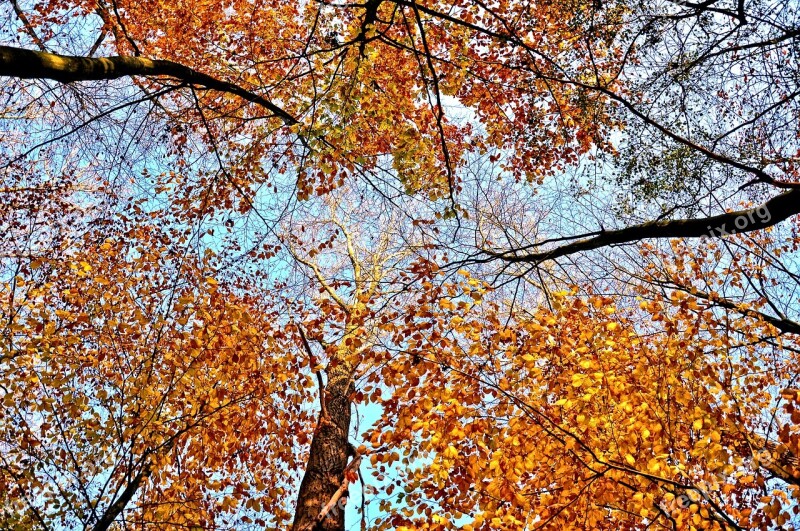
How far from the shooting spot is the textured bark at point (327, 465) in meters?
7.18

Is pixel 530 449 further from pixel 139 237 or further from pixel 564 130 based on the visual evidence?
pixel 139 237

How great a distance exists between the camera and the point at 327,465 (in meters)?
8.01

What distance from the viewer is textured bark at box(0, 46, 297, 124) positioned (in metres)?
3.27

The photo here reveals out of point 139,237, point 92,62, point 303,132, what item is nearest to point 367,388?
point 303,132

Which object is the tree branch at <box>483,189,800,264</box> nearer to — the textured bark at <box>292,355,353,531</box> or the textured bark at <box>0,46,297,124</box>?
the textured bark at <box>292,355,353,531</box>

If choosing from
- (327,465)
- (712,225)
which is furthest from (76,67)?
(327,465)

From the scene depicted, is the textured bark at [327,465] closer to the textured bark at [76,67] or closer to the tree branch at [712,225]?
the tree branch at [712,225]

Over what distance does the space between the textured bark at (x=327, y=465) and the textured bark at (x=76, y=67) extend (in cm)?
393

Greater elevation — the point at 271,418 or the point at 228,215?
the point at 228,215

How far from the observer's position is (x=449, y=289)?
641cm

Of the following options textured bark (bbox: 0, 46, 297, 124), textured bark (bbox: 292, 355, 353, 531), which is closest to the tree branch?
textured bark (bbox: 292, 355, 353, 531)

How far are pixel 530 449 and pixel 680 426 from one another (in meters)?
1.97

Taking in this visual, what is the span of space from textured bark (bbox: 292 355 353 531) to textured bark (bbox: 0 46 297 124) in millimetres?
3928

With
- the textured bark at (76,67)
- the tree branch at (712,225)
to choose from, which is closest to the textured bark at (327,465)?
the tree branch at (712,225)
